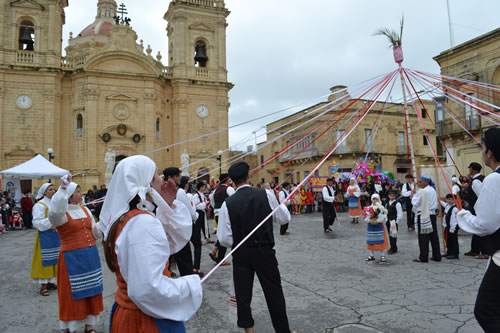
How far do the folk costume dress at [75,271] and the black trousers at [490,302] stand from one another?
3.94 meters

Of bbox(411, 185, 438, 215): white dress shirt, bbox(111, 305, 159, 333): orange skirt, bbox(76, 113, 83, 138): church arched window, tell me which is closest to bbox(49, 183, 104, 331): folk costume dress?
bbox(111, 305, 159, 333): orange skirt

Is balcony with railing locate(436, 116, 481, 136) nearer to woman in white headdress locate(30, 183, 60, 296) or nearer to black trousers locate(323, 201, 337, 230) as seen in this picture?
black trousers locate(323, 201, 337, 230)

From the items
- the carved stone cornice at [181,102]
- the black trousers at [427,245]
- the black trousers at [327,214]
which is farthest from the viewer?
the carved stone cornice at [181,102]

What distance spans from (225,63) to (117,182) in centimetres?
3099

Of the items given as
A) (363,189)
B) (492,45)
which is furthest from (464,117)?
(363,189)

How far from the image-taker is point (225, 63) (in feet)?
104

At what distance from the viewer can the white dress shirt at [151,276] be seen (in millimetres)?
1863

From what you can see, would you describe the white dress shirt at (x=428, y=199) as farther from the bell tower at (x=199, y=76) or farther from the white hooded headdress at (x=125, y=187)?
the bell tower at (x=199, y=76)

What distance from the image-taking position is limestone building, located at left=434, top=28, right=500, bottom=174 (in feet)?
61.3

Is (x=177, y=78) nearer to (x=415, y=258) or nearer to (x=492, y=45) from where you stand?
(x=492, y=45)

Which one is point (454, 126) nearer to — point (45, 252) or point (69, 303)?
point (45, 252)

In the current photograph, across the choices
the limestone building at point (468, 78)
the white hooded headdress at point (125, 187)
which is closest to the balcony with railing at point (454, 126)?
the limestone building at point (468, 78)

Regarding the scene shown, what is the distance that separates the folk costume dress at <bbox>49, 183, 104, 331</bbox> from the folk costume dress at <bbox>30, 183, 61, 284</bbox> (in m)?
1.46

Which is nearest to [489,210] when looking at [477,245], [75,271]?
[75,271]
